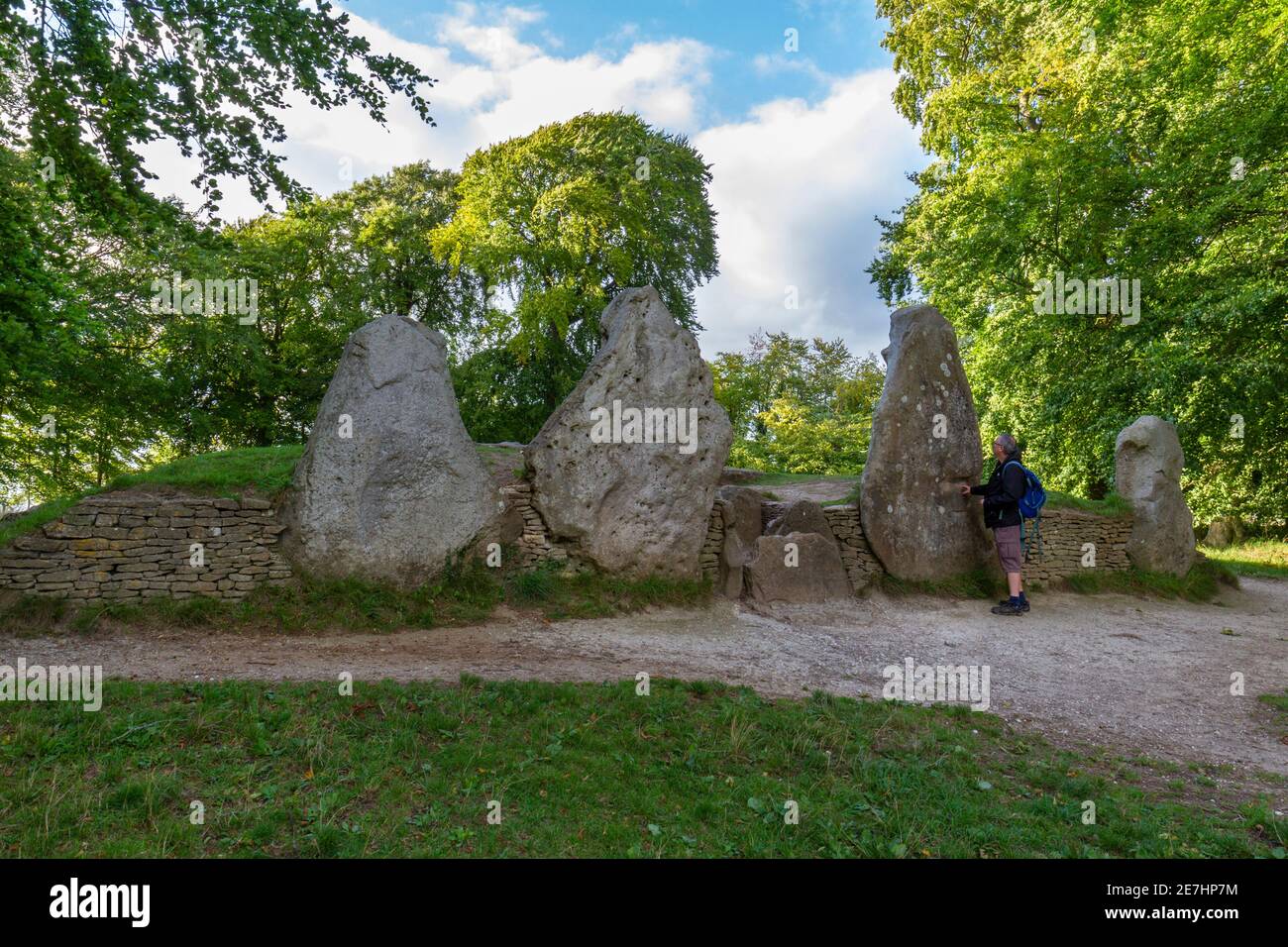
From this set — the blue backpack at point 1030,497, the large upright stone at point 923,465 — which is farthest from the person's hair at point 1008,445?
the large upright stone at point 923,465

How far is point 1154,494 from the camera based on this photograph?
12812mm

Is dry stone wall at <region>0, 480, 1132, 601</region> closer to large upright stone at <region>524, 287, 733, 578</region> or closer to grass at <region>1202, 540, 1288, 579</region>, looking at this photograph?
large upright stone at <region>524, 287, 733, 578</region>

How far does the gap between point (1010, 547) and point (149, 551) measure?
1170 cm

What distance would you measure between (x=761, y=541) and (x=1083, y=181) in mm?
11663

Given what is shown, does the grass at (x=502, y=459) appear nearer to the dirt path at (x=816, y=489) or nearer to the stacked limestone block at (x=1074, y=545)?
the dirt path at (x=816, y=489)

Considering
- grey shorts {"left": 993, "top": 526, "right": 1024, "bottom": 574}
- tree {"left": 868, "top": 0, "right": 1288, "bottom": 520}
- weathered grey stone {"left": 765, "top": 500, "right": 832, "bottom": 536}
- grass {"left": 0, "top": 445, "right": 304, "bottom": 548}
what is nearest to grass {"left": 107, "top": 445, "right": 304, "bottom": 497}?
grass {"left": 0, "top": 445, "right": 304, "bottom": 548}

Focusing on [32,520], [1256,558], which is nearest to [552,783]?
[32,520]

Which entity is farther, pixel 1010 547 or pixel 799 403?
pixel 799 403

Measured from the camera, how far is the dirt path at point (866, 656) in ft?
20.1

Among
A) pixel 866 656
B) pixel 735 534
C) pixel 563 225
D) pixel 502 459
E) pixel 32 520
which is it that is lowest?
pixel 866 656

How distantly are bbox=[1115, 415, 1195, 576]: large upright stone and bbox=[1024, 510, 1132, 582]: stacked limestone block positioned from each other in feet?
0.95

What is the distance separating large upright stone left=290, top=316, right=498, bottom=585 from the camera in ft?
26.8

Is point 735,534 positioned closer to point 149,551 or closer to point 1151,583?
point 149,551
